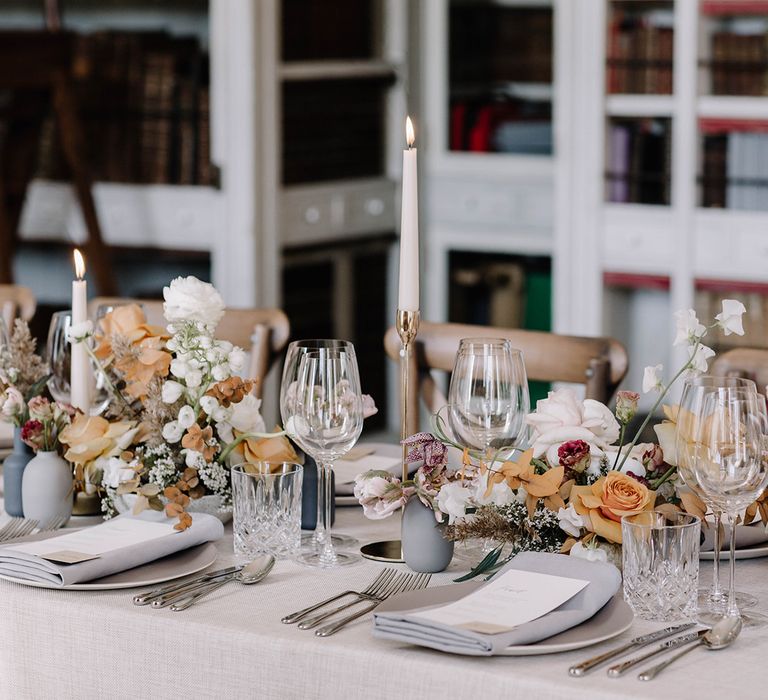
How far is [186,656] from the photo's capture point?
1237mm

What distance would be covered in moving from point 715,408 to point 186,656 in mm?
529

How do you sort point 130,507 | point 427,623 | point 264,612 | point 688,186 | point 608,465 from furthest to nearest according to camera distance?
1. point 688,186
2. point 130,507
3. point 608,465
4. point 264,612
5. point 427,623

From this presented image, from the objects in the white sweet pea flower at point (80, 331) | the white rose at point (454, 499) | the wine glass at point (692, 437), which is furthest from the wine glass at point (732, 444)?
the white sweet pea flower at point (80, 331)

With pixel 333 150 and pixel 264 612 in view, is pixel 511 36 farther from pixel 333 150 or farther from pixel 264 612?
pixel 264 612

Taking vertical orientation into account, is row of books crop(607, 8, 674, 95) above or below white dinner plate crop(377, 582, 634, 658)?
above

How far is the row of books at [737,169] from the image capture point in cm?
362

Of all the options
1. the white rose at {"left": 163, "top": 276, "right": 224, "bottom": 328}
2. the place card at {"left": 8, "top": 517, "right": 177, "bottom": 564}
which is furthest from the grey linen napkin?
the white rose at {"left": 163, "top": 276, "right": 224, "bottom": 328}

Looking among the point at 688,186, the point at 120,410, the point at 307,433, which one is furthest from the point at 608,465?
the point at 688,186

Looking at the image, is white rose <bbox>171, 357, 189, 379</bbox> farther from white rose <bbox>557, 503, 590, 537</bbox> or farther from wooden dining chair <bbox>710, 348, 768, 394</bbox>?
wooden dining chair <bbox>710, 348, 768, 394</bbox>

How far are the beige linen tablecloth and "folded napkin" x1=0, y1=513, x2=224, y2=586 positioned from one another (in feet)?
0.07

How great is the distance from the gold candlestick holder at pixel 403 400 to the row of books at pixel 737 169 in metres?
2.37

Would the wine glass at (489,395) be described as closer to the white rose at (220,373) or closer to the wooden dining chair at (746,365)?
the white rose at (220,373)

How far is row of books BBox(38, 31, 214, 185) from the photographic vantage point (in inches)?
163

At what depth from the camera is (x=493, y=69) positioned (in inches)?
174
